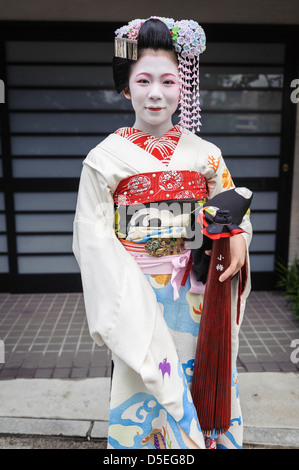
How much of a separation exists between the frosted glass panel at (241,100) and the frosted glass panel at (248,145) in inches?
14.4

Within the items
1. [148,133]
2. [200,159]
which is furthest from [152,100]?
[200,159]

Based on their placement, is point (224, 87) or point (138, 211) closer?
point (138, 211)

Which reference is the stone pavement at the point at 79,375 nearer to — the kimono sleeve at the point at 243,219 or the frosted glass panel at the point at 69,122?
the kimono sleeve at the point at 243,219

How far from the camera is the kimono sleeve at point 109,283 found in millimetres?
1833

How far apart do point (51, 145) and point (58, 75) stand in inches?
32.7

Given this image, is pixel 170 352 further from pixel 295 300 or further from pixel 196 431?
pixel 295 300

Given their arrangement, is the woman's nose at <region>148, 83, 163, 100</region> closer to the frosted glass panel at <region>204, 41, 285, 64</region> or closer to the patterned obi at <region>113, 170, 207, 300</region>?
the patterned obi at <region>113, 170, 207, 300</region>

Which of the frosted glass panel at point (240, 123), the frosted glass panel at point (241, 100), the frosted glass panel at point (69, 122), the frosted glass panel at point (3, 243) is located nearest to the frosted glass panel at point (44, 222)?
the frosted glass panel at point (3, 243)

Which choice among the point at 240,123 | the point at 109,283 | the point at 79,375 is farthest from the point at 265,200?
the point at 109,283

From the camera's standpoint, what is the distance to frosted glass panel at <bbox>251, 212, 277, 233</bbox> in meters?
5.37

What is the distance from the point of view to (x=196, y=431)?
6.18ft

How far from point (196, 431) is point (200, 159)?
1.27m

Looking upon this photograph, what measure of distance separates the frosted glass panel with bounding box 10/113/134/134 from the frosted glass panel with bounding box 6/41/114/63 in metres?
0.63

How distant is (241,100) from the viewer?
513 cm
